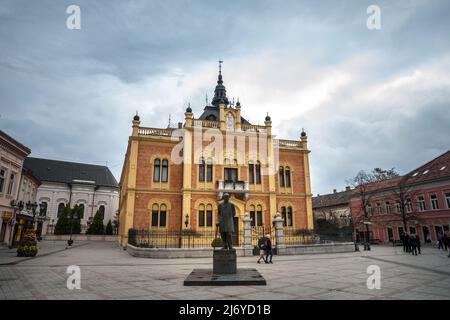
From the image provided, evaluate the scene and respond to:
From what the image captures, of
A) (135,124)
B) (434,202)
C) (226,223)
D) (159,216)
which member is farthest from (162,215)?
(434,202)

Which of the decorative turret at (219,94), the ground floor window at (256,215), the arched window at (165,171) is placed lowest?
Answer: the ground floor window at (256,215)

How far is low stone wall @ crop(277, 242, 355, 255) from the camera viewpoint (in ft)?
Answer: 63.3

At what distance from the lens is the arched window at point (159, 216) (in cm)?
2688

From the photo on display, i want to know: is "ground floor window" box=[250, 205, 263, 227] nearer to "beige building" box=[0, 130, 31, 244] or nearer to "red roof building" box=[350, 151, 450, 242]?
"red roof building" box=[350, 151, 450, 242]

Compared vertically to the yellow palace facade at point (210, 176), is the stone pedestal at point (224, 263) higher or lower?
lower

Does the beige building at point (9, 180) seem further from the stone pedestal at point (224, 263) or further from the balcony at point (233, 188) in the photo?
the stone pedestal at point (224, 263)

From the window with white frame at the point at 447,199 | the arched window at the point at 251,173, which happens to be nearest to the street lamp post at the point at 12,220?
the arched window at the point at 251,173

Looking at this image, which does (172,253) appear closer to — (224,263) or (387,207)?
(224,263)

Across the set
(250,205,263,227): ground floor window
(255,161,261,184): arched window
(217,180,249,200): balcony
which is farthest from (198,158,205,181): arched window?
(250,205,263,227): ground floor window

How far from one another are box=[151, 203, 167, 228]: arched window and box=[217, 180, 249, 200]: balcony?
5.46m

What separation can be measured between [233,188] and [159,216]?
24.9 feet

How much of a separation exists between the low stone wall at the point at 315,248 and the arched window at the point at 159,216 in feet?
40.6

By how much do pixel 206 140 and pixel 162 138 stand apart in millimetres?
4395

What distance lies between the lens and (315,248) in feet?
65.1
